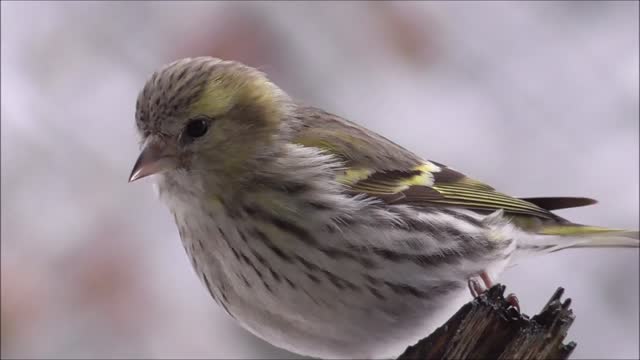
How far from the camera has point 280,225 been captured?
275 centimetres

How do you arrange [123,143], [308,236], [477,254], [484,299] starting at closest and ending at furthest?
[484,299] → [308,236] → [477,254] → [123,143]

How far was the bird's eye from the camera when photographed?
2.84m

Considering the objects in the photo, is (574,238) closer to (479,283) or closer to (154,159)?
(479,283)

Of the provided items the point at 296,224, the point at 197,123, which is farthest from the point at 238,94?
the point at 296,224

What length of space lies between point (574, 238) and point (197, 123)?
4.01 feet

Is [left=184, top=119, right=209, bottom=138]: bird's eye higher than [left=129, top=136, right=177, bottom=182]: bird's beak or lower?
higher

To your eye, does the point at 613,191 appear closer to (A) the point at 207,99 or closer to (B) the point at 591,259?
(B) the point at 591,259

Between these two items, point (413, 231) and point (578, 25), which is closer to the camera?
point (413, 231)

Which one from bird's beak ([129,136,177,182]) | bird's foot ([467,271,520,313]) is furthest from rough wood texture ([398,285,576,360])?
bird's beak ([129,136,177,182])

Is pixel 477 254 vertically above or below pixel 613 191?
below

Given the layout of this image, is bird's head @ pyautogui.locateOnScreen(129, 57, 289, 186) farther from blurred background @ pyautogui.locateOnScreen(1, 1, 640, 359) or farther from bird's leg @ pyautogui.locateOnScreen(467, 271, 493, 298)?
blurred background @ pyautogui.locateOnScreen(1, 1, 640, 359)

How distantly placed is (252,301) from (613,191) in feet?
9.10

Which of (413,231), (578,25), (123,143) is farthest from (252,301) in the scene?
(578,25)

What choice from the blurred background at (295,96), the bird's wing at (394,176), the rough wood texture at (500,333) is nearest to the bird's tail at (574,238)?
the bird's wing at (394,176)
